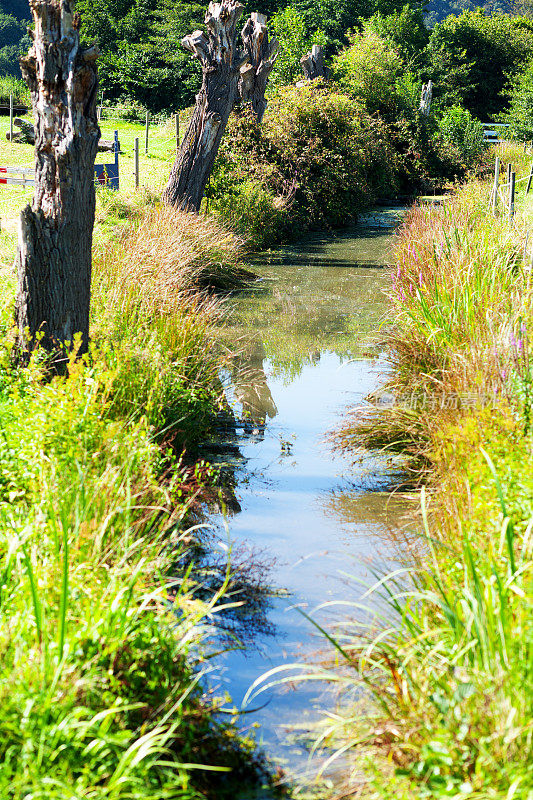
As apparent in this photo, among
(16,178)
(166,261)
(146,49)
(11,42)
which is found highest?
(11,42)

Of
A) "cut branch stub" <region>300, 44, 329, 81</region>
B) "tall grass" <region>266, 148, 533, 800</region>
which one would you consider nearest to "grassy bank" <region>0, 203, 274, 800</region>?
"tall grass" <region>266, 148, 533, 800</region>

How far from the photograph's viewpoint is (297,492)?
212 inches

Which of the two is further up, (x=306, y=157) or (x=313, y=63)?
(x=313, y=63)

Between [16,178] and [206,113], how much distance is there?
458 cm

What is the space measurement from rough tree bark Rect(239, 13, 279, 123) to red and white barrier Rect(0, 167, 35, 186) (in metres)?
4.54

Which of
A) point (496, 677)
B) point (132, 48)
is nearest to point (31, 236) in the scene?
point (496, 677)

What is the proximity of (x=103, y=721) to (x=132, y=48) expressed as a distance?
35458 mm

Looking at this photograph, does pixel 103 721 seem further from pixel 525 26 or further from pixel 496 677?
pixel 525 26

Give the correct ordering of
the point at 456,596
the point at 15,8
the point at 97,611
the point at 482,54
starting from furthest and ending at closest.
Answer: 1. the point at 15,8
2. the point at 482,54
3. the point at 456,596
4. the point at 97,611

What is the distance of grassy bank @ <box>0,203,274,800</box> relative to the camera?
7.90ft

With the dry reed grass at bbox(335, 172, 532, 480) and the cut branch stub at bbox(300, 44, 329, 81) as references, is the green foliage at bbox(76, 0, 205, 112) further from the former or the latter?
the dry reed grass at bbox(335, 172, 532, 480)

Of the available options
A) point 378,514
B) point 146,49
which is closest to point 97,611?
point 378,514

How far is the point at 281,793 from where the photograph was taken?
2.78 metres

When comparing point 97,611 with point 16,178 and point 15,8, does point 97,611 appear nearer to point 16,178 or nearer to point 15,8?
point 16,178
